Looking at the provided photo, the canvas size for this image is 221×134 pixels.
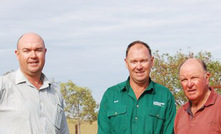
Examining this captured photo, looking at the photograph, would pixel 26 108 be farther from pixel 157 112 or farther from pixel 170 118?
pixel 170 118

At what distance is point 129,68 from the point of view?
274 inches

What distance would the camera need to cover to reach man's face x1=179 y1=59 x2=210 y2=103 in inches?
253

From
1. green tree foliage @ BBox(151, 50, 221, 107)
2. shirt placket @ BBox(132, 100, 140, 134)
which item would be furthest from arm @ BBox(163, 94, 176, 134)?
green tree foliage @ BBox(151, 50, 221, 107)

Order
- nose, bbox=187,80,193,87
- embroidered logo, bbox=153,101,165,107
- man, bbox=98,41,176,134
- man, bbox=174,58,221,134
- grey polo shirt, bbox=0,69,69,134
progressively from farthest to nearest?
embroidered logo, bbox=153,101,165,107 < man, bbox=98,41,176,134 < grey polo shirt, bbox=0,69,69,134 < nose, bbox=187,80,193,87 < man, bbox=174,58,221,134

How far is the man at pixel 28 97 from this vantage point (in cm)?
679

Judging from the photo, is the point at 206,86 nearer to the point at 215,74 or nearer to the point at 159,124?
the point at 159,124

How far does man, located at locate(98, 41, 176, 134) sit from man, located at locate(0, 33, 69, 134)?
0.91m

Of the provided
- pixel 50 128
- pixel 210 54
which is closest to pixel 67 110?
pixel 210 54

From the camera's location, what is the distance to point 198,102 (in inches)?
256

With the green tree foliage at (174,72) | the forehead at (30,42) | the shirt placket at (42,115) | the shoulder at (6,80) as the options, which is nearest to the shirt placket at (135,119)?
the shirt placket at (42,115)

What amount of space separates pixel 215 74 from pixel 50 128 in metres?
24.5

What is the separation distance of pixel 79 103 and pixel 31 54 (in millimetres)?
30063

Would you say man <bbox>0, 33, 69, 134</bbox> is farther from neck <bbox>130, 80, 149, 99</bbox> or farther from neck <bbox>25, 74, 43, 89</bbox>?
neck <bbox>130, 80, 149, 99</bbox>

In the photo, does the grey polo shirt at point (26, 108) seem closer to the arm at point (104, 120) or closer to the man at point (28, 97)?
the man at point (28, 97)
